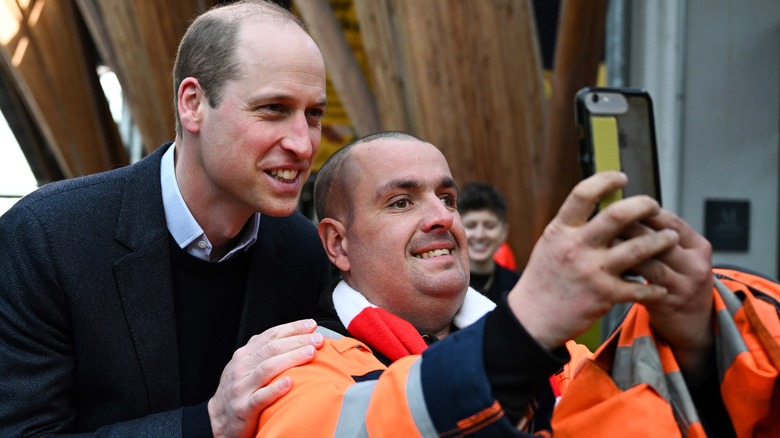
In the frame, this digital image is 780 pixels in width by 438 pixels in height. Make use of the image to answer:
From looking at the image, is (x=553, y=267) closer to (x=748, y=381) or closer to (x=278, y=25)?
(x=748, y=381)

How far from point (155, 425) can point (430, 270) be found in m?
0.78

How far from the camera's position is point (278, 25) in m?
2.33

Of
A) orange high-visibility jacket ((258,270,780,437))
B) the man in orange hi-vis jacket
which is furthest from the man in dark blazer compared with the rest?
orange high-visibility jacket ((258,270,780,437))

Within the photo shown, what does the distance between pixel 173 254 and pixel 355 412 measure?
3.71 ft

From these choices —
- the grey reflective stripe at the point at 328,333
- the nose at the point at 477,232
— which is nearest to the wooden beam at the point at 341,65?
the nose at the point at 477,232

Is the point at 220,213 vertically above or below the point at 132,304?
above

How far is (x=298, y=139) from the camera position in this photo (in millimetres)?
2201

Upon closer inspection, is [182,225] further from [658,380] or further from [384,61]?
[384,61]

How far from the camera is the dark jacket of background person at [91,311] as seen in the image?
83.9 inches

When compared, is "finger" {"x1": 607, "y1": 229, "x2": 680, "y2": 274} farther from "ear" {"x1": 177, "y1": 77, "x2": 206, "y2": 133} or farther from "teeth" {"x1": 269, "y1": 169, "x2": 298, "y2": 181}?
"ear" {"x1": 177, "y1": 77, "x2": 206, "y2": 133}

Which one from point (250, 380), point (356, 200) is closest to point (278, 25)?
point (356, 200)

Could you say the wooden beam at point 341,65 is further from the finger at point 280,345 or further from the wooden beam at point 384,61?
the finger at point 280,345

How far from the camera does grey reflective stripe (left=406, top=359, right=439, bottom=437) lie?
1302 mm

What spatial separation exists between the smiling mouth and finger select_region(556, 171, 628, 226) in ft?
3.71
